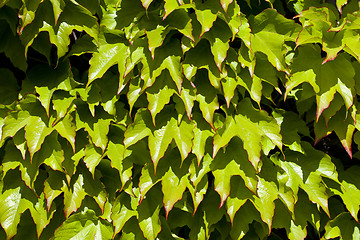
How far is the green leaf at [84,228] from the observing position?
1543 mm

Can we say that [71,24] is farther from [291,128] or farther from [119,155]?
[291,128]

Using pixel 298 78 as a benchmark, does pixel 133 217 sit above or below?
below

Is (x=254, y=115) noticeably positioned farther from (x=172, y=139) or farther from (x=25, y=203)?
(x=25, y=203)

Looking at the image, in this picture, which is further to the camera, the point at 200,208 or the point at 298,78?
the point at 200,208

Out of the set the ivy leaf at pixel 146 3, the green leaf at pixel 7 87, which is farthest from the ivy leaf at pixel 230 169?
the green leaf at pixel 7 87

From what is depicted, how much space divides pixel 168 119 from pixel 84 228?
0.60 meters

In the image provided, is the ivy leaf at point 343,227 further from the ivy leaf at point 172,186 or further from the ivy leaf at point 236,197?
the ivy leaf at point 172,186

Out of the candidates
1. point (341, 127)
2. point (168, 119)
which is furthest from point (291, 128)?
point (168, 119)

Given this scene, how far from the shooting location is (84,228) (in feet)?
5.16

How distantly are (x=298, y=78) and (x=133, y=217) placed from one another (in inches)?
36.6

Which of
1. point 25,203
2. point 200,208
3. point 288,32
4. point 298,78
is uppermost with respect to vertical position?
point 288,32

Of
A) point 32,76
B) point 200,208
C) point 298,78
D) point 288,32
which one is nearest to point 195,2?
point 288,32

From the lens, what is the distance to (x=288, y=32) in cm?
156

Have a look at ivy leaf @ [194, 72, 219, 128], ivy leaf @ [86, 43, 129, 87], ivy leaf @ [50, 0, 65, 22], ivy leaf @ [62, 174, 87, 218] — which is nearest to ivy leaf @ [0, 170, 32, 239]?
ivy leaf @ [62, 174, 87, 218]
